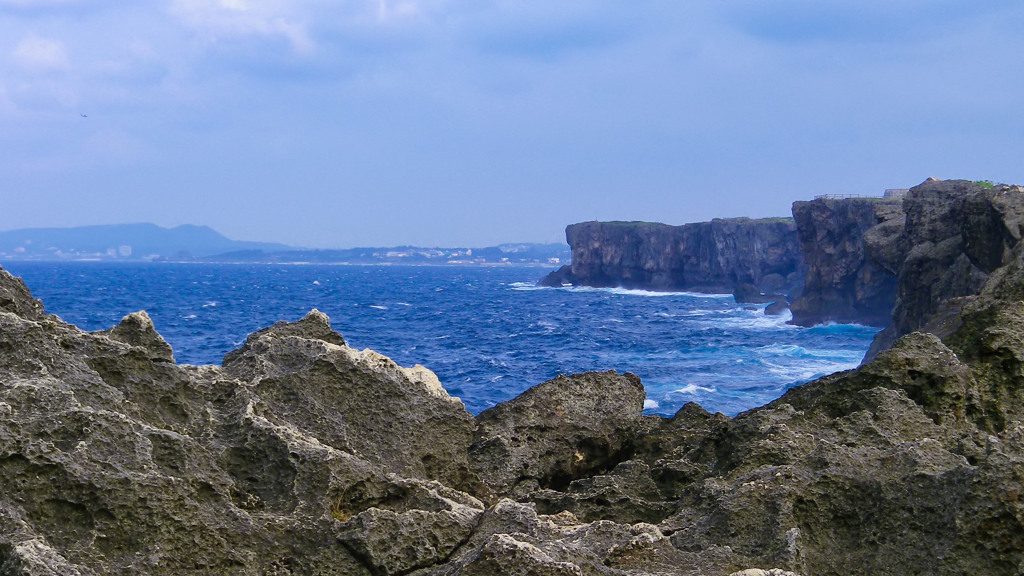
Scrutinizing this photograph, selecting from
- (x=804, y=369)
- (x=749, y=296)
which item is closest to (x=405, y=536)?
(x=804, y=369)

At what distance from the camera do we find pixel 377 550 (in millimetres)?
6230

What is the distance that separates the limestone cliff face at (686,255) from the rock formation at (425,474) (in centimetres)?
11572

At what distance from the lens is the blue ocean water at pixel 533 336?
43344 millimetres

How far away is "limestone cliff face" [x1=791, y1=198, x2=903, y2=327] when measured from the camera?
231 ft

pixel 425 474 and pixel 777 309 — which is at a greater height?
pixel 425 474

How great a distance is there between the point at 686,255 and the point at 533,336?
74708 mm

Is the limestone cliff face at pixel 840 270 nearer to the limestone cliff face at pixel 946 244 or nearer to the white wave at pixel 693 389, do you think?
the limestone cliff face at pixel 946 244

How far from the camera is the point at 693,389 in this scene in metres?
40.7

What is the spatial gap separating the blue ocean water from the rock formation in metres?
25.1

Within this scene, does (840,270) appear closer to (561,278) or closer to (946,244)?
(946,244)

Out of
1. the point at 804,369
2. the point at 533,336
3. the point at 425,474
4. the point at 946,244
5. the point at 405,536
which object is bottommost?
the point at 533,336

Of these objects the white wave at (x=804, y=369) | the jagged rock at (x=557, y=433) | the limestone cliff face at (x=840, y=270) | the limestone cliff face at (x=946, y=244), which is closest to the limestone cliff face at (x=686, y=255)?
the limestone cliff face at (x=840, y=270)

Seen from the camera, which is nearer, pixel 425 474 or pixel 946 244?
pixel 425 474

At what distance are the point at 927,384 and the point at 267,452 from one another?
705 cm
